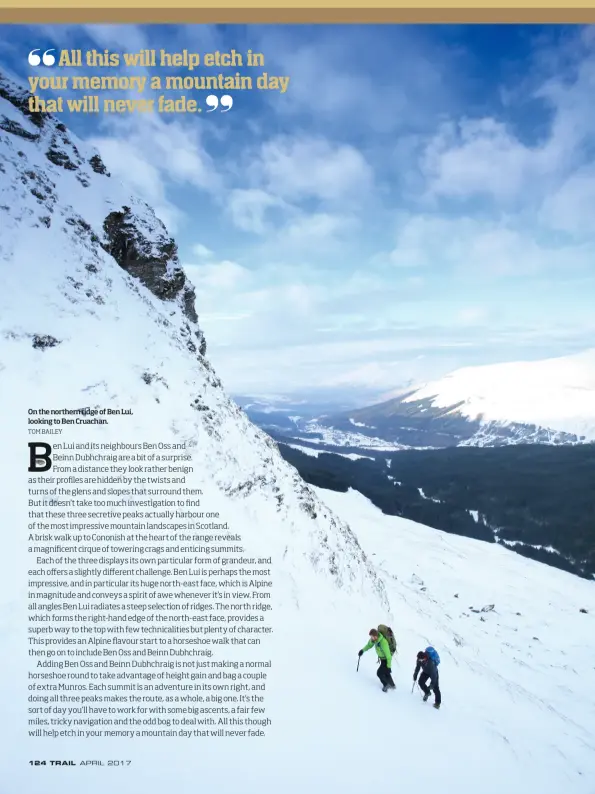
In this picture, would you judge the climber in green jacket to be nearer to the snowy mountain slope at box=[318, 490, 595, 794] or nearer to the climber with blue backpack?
the snowy mountain slope at box=[318, 490, 595, 794]

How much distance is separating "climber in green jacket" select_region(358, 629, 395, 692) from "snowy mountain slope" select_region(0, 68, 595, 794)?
31cm

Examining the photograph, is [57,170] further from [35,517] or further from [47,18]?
[35,517]

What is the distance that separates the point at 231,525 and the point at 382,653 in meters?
4.78

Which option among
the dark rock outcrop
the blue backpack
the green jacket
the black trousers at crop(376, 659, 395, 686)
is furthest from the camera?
the dark rock outcrop

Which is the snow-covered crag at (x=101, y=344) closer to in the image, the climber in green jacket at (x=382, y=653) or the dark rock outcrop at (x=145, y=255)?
the dark rock outcrop at (x=145, y=255)

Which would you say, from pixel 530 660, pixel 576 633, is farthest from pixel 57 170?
pixel 576 633

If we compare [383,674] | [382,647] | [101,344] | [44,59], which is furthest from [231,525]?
[44,59]

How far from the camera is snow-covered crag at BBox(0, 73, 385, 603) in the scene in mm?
10680

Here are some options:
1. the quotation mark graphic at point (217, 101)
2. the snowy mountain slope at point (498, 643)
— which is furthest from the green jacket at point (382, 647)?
the quotation mark graphic at point (217, 101)

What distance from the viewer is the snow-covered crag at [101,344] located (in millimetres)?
10680

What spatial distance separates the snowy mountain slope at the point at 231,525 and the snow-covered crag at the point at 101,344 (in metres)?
0.06

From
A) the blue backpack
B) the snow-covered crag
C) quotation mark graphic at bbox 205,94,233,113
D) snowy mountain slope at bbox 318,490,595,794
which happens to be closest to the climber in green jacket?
snowy mountain slope at bbox 318,490,595,794

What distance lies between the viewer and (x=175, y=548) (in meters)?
7.52

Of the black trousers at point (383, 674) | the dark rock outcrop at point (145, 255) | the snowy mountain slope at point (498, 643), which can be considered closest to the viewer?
the black trousers at point (383, 674)
